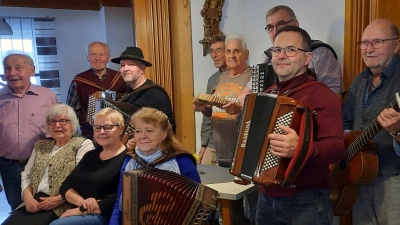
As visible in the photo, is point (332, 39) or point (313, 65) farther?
point (332, 39)

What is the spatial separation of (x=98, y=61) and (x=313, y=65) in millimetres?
1574

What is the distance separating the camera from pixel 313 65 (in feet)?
6.01

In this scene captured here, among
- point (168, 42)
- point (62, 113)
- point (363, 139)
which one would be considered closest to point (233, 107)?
point (363, 139)

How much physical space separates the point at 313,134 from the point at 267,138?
159mm

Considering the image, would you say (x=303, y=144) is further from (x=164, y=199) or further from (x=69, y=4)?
(x=69, y=4)

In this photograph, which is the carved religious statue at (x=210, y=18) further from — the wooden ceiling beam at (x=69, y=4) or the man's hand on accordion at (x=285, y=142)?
the wooden ceiling beam at (x=69, y=4)

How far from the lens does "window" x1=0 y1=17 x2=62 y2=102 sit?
568 cm

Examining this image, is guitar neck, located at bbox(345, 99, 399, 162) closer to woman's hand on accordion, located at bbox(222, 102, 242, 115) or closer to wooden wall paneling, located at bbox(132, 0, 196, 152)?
woman's hand on accordion, located at bbox(222, 102, 242, 115)

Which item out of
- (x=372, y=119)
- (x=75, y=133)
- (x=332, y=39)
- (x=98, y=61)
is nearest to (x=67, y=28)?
(x=98, y=61)

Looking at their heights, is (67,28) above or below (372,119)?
above

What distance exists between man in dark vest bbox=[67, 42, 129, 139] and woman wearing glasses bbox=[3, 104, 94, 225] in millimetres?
418

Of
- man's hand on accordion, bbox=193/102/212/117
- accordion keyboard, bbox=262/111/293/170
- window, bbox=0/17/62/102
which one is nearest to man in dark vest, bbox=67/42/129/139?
man's hand on accordion, bbox=193/102/212/117

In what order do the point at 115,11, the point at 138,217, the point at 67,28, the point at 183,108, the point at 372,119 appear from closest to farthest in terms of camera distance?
the point at 138,217, the point at 372,119, the point at 183,108, the point at 115,11, the point at 67,28

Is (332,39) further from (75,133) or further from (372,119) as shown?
(75,133)
